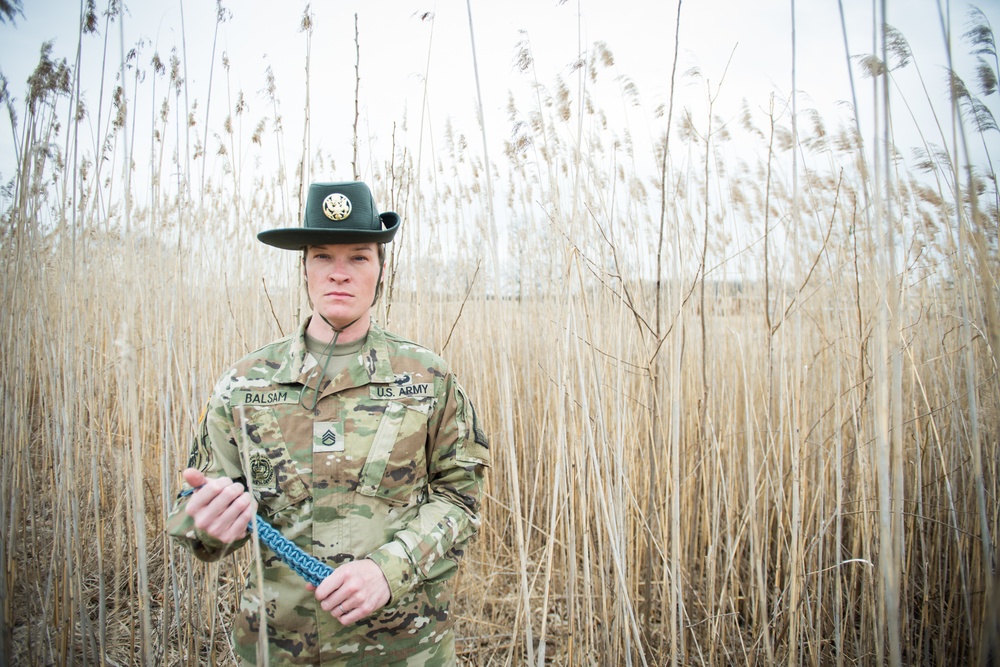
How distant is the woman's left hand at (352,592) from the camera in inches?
32.7

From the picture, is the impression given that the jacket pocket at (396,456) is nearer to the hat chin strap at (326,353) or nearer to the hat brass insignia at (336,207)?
the hat chin strap at (326,353)

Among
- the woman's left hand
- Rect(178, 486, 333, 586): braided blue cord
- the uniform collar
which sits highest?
the uniform collar

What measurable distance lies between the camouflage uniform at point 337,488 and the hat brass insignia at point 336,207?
11.4 inches

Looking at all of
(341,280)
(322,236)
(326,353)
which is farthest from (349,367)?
(322,236)

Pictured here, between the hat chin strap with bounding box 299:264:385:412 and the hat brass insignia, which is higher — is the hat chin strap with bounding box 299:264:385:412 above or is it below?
below

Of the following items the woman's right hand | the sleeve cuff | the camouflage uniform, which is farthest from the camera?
the camouflage uniform

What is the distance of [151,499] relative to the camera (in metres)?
2.42

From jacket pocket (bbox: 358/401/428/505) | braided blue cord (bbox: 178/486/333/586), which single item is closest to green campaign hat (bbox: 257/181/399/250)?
jacket pocket (bbox: 358/401/428/505)

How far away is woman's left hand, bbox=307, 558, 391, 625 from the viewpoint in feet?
2.73

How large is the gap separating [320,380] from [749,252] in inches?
92.0

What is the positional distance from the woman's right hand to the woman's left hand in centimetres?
18

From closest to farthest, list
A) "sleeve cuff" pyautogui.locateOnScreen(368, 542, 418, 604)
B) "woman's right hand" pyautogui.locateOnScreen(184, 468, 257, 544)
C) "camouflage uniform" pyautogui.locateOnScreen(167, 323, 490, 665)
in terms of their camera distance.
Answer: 1. "woman's right hand" pyautogui.locateOnScreen(184, 468, 257, 544)
2. "sleeve cuff" pyautogui.locateOnScreen(368, 542, 418, 604)
3. "camouflage uniform" pyautogui.locateOnScreen(167, 323, 490, 665)

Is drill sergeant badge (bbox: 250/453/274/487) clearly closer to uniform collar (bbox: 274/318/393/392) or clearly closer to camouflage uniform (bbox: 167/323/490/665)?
camouflage uniform (bbox: 167/323/490/665)

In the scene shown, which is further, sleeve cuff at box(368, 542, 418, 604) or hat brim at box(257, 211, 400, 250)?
hat brim at box(257, 211, 400, 250)
